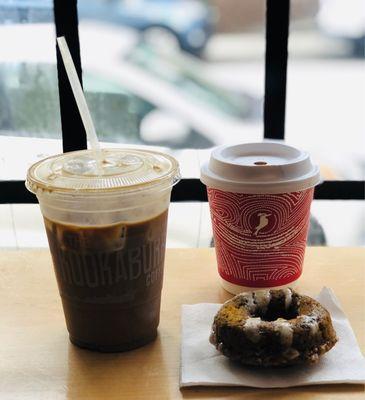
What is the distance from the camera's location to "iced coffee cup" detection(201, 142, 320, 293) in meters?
0.88

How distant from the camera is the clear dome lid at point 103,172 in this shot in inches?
29.3

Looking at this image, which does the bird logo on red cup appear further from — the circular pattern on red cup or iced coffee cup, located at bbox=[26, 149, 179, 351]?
iced coffee cup, located at bbox=[26, 149, 179, 351]

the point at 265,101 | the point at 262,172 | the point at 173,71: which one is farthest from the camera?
the point at 173,71

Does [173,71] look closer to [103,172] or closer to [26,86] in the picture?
[26,86]

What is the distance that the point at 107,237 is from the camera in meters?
0.75

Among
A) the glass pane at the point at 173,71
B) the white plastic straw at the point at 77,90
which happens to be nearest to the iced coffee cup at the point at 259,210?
the white plastic straw at the point at 77,90

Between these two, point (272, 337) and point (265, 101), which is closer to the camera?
point (272, 337)

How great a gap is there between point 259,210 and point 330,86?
2.69 feet

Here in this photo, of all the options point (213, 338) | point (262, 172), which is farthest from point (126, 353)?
point (262, 172)

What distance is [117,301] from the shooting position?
2.58ft

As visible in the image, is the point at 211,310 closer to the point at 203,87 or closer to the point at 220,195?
the point at 220,195

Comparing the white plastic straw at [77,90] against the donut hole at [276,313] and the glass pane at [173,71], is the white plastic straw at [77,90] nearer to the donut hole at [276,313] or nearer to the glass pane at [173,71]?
Answer: the donut hole at [276,313]

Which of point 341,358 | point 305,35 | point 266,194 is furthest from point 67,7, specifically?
point 341,358

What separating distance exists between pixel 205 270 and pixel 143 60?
701 millimetres
